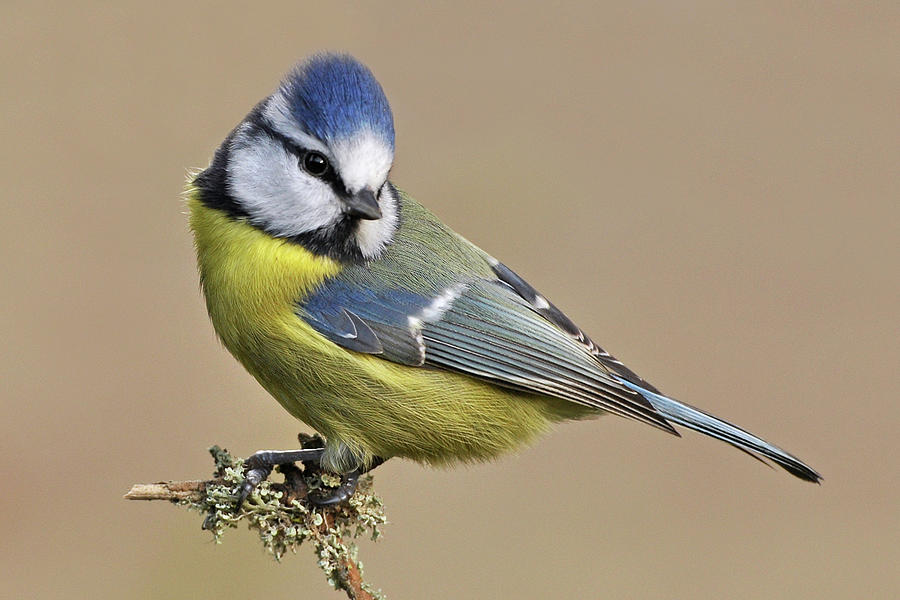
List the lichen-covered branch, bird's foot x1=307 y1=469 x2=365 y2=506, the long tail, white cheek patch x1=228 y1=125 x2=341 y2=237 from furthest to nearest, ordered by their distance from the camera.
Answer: the long tail < white cheek patch x1=228 y1=125 x2=341 y2=237 < bird's foot x1=307 y1=469 x2=365 y2=506 < the lichen-covered branch

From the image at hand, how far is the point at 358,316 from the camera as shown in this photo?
229 centimetres

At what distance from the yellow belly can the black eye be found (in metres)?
0.18

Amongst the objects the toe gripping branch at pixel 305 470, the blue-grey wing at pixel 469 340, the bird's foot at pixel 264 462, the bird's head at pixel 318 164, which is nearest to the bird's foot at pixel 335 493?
the toe gripping branch at pixel 305 470

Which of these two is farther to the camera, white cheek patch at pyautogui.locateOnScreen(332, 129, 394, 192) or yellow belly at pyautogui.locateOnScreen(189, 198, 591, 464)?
yellow belly at pyautogui.locateOnScreen(189, 198, 591, 464)

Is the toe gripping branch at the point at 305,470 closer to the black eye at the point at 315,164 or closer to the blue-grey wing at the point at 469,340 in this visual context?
the blue-grey wing at the point at 469,340

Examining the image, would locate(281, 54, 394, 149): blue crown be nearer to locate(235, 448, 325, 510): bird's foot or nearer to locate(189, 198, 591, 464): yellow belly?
locate(189, 198, 591, 464): yellow belly

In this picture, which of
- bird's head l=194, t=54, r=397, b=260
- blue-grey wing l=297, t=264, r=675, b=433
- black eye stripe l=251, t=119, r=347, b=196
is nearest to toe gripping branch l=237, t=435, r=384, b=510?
blue-grey wing l=297, t=264, r=675, b=433

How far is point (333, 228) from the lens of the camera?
2.25 metres

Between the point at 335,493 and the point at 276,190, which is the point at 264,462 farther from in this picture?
the point at 276,190

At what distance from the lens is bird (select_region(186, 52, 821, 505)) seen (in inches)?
84.5

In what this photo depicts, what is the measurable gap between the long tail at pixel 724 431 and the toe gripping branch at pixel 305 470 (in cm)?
67

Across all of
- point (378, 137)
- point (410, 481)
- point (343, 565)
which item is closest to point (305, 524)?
point (343, 565)

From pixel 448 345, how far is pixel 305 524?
1.75 ft

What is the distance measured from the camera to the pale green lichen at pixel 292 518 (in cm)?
194
